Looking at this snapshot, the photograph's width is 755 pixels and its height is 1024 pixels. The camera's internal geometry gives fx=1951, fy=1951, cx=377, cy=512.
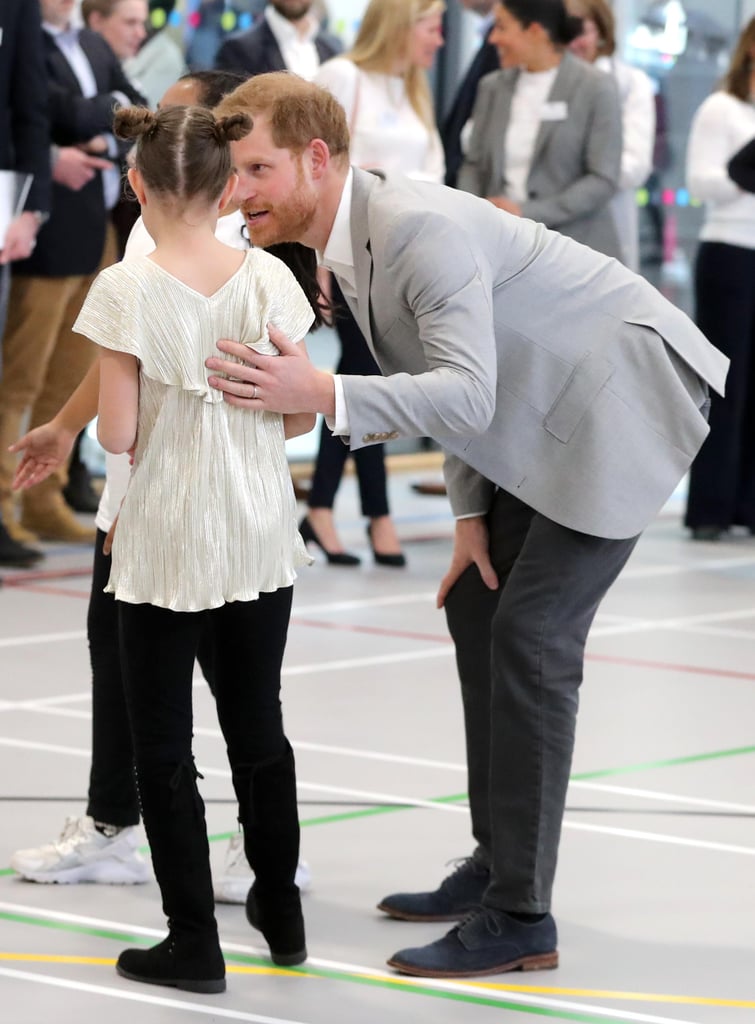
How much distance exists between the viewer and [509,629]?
291 cm

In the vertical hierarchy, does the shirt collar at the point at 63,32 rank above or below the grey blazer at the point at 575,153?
above

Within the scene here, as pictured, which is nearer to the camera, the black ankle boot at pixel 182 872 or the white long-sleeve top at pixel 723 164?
the black ankle boot at pixel 182 872

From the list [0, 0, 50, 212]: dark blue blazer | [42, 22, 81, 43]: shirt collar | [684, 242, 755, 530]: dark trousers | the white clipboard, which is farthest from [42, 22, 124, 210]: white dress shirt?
[684, 242, 755, 530]: dark trousers

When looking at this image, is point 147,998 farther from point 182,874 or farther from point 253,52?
point 253,52

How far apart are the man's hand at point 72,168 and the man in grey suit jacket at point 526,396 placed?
3.90m

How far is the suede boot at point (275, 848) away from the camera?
113 inches

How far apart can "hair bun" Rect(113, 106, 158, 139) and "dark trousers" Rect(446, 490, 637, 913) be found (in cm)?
83

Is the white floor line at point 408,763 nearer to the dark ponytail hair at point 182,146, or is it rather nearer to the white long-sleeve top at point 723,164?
the dark ponytail hair at point 182,146

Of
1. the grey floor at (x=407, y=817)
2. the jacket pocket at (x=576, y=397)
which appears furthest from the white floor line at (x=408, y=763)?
the jacket pocket at (x=576, y=397)

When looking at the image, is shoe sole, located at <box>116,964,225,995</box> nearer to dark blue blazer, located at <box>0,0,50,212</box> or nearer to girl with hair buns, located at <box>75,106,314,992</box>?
girl with hair buns, located at <box>75,106,314,992</box>

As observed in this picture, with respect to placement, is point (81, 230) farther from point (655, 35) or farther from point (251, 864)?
point (655, 35)

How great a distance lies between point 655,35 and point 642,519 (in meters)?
9.07

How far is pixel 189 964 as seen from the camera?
2.81 m

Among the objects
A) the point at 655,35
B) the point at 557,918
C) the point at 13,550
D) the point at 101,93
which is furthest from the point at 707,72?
the point at 557,918
